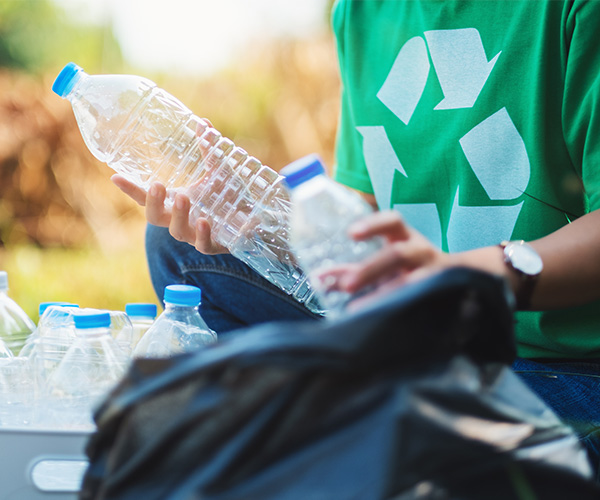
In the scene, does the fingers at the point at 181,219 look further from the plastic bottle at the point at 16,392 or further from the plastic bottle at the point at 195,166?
the plastic bottle at the point at 16,392

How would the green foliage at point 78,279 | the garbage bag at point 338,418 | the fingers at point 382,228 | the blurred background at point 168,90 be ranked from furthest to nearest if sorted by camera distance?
the blurred background at point 168,90, the green foliage at point 78,279, the fingers at point 382,228, the garbage bag at point 338,418

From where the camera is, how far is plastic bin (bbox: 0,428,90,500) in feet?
3.05

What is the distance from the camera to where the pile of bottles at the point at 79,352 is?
3.55ft

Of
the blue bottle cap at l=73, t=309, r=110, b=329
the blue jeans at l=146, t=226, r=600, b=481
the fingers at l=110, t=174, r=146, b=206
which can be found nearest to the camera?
the blue bottle cap at l=73, t=309, r=110, b=329

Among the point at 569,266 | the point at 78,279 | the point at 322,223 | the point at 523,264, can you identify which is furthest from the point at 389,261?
the point at 78,279

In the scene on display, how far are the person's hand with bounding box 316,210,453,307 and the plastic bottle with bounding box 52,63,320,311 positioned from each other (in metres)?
0.80

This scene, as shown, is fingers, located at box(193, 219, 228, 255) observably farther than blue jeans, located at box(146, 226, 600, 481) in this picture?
No

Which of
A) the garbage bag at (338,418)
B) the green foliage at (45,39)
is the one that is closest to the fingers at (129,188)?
the garbage bag at (338,418)

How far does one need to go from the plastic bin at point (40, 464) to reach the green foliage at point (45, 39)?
4.19 metres

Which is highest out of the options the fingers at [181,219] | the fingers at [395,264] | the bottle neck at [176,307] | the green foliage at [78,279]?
the fingers at [395,264]

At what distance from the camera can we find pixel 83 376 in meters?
1.12

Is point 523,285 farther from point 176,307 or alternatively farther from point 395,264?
point 176,307

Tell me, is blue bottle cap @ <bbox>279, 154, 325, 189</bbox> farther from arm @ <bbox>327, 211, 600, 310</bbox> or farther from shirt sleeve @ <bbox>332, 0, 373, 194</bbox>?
shirt sleeve @ <bbox>332, 0, 373, 194</bbox>

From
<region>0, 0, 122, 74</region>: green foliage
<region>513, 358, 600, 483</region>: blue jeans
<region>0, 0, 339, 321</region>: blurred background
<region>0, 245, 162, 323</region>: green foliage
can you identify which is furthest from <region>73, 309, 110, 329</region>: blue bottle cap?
<region>0, 0, 122, 74</region>: green foliage
